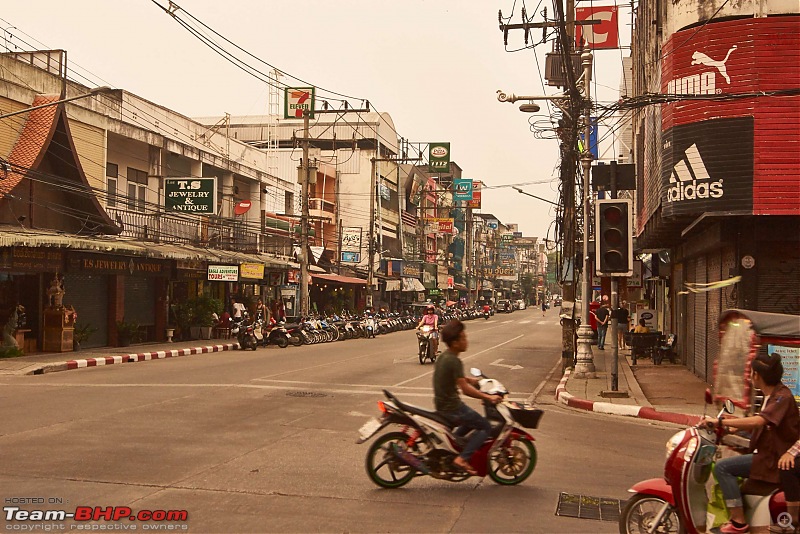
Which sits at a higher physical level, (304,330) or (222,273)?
(222,273)

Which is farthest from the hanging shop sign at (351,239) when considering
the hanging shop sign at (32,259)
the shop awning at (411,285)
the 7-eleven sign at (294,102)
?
the hanging shop sign at (32,259)

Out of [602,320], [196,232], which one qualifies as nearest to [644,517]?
[602,320]

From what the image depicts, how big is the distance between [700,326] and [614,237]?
5763mm

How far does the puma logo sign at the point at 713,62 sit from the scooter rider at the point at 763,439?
11.1 metres

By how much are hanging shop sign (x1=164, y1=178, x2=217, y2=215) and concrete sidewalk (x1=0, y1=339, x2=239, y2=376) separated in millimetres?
5149

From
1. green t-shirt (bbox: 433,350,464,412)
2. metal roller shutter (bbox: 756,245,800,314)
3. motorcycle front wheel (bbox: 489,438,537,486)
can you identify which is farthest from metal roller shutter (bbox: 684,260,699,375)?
green t-shirt (bbox: 433,350,464,412)

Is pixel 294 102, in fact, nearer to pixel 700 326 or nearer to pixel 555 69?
pixel 555 69

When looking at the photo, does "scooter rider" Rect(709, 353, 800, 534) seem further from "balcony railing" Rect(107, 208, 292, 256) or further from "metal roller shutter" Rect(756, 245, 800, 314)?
"balcony railing" Rect(107, 208, 292, 256)

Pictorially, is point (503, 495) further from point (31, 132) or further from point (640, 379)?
point (31, 132)

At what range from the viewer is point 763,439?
228 inches

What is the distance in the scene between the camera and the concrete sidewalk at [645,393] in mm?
13953

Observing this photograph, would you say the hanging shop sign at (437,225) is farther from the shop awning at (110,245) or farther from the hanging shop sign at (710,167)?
the hanging shop sign at (710,167)

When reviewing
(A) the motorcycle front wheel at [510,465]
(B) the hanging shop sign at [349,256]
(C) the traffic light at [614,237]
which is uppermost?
(B) the hanging shop sign at [349,256]

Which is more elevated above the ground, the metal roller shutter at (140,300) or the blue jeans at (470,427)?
the metal roller shutter at (140,300)
